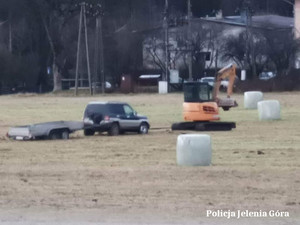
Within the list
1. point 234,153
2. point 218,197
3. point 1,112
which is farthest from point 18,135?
point 1,112

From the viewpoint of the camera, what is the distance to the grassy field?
559 inches

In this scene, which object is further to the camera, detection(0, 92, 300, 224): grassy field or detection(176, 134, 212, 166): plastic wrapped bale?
detection(176, 134, 212, 166): plastic wrapped bale

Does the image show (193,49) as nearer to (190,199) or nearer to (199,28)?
(199,28)

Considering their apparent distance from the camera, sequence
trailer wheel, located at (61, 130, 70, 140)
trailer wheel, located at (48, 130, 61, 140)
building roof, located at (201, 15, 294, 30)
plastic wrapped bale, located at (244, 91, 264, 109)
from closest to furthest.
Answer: trailer wheel, located at (48, 130, 61, 140) → trailer wheel, located at (61, 130, 70, 140) → plastic wrapped bale, located at (244, 91, 264, 109) → building roof, located at (201, 15, 294, 30)

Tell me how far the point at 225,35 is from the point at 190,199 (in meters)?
84.5

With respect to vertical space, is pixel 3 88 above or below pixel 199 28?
below

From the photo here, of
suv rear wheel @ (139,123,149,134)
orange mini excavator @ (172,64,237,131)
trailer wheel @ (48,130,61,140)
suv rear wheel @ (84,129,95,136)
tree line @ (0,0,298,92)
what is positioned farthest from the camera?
tree line @ (0,0,298,92)

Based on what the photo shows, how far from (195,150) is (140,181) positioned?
249 cm

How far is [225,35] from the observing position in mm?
99250

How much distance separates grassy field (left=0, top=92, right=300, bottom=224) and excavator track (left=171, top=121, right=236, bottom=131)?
4.35 m

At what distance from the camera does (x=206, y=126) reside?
35.6 m

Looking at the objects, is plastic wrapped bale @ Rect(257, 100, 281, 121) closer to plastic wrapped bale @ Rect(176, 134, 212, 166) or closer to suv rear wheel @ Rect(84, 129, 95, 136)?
suv rear wheel @ Rect(84, 129, 95, 136)

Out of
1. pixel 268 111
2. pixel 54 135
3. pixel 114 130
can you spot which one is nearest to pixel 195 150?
pixel 54 135

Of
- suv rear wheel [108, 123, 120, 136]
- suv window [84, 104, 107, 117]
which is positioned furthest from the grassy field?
suv window [84, 104, 107, 117]
